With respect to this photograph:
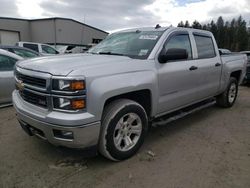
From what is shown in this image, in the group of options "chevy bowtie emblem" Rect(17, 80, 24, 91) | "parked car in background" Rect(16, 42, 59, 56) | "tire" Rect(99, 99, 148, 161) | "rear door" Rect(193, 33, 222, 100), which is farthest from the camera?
"parked car in background" Rect(16, 42, 59, 56)

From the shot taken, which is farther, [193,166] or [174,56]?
[174,56]

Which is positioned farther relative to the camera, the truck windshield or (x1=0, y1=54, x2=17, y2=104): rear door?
(x1=0, y1=54, x2=17, y2=104): rear door

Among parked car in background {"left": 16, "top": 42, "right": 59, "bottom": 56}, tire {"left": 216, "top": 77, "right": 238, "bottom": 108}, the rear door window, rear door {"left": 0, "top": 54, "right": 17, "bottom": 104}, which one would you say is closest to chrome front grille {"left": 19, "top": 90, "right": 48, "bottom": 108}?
rear door {"left": 0, "top": 54, "right": 17, "bottom": 104}

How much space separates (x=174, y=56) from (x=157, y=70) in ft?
1.07

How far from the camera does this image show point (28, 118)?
3.21 metres

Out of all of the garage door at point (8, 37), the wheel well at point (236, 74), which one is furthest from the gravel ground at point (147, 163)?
the garage door at point (8, 37)

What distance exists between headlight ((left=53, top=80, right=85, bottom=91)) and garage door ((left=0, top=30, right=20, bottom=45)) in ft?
97.2

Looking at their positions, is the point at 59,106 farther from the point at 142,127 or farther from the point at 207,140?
the point at 207,140

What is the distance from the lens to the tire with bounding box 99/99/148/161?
3207 mm

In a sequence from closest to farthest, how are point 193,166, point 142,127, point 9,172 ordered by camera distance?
point 9,172, point 193,166, point 142,127

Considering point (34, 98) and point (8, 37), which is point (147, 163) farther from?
point (8, 37)

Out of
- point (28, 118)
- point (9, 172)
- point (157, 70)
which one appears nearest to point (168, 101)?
point (157, 70)

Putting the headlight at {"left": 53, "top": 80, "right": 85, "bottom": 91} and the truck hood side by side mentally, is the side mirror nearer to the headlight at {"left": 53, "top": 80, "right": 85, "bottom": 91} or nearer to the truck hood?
the truck hood

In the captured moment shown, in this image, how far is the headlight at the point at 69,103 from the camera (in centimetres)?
283
